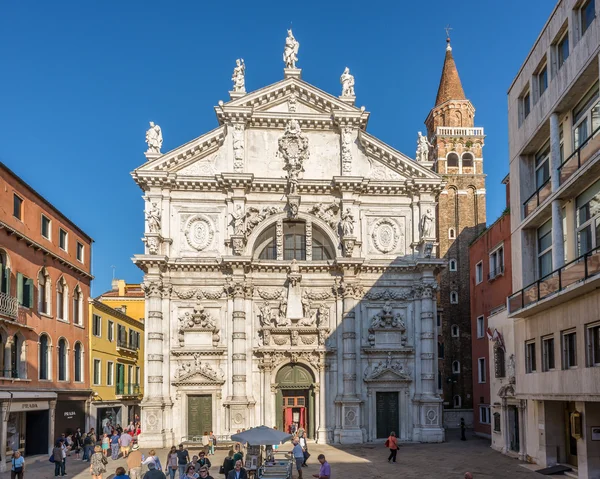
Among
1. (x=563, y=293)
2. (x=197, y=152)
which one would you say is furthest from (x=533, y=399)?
(x=197, y=152)

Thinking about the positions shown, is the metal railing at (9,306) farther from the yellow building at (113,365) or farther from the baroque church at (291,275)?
the yellow building at (113,365)

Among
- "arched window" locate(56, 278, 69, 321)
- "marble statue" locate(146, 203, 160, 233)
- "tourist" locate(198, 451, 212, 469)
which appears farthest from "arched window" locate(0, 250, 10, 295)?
"tourist" locate(198, 451, 212, 469)

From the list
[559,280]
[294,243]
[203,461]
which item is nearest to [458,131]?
[294,243]

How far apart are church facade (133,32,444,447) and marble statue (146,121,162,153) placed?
0.09 metres

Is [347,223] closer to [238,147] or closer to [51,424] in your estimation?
[238,147]

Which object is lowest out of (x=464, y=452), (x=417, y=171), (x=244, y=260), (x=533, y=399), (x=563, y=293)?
(x=464, y=452)

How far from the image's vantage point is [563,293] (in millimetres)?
23234

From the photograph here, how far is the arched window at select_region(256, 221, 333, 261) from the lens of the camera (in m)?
44.2

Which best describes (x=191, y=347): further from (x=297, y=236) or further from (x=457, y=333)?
(x=457, y=333)

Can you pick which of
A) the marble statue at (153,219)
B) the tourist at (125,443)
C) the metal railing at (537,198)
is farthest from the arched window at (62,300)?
the metal railing at (537,198)

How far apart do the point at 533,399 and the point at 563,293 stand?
24.1ft

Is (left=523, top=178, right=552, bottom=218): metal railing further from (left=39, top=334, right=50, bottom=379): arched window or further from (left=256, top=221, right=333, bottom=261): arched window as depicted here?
(left=39, top=334, right=50, bottom=379): arched window

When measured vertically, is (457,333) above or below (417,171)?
below

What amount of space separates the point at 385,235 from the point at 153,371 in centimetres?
1572
